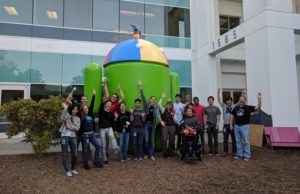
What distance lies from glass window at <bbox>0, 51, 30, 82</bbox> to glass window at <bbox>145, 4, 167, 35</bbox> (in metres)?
7.10

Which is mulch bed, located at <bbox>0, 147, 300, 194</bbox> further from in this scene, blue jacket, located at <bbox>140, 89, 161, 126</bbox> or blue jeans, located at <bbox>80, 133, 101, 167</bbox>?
blue jacket, located at <bbox>140, 89, 161, 126</bbox>

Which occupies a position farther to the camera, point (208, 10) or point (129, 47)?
point (208, 10)

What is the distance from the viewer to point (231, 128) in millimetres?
7531

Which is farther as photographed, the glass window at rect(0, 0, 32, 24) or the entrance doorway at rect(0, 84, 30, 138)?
the glass window at rect(0, 0, 32, 24)

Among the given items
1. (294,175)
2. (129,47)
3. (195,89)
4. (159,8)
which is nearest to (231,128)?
(294,175)

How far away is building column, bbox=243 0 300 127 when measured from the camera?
9953 millimetres

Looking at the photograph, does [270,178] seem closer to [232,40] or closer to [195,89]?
[232,40]

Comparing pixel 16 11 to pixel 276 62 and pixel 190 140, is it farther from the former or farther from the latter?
pixel 276 62

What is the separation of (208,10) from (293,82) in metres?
7.08

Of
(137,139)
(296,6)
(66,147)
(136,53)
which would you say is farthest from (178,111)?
(296,6)

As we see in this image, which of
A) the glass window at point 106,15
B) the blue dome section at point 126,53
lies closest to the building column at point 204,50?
the glass window at point 106,15

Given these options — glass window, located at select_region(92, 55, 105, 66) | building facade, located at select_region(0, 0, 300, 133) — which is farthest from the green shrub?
glass window, located at select_region(92, 55, 105, 66)

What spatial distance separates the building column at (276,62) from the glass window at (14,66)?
11.3 metres

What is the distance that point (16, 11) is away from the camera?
13516mm
